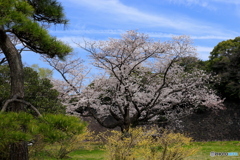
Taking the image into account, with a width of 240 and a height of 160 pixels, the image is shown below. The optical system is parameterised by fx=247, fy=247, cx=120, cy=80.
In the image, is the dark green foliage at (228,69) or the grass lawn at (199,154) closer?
the grass lawn at (199,154)

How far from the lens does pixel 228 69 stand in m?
17.8

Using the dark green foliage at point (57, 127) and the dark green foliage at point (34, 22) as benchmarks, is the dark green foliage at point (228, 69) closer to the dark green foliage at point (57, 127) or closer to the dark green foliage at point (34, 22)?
the dark green foliage at point (34, 22)

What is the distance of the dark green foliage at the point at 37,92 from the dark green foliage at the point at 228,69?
1257 centimetres

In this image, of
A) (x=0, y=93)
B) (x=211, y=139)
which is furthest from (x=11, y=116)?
(x=211, y=139)

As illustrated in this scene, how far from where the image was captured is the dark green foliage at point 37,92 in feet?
29.1

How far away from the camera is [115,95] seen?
473 inches

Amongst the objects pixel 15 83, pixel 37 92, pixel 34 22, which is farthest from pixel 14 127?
pixel 37 92

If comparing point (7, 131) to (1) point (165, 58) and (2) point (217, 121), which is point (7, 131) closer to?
(1) point (165, 58)

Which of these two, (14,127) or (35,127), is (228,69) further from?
(14,127)

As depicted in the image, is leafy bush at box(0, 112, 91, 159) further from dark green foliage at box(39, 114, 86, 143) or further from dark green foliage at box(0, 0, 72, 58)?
dark green foliage at box(0, 0, 72, 58)

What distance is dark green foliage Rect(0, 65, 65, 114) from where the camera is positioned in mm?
8867

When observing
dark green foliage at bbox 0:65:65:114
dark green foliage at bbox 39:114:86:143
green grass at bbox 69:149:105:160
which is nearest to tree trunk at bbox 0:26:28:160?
dark green foliage at bbox 39:114:86:143

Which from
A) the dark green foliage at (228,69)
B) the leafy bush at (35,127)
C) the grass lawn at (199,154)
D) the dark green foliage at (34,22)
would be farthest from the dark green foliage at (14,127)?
the dark green foliage at (228,69)

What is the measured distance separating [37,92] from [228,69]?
13.9 m
